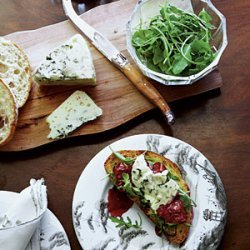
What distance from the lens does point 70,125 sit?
1.86 metres

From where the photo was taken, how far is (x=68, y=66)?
1.89 meters

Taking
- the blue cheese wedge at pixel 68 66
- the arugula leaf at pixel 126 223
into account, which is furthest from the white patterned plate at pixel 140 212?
the blue cheese wedge at pixel 68 66

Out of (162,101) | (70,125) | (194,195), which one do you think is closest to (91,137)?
(70,125)

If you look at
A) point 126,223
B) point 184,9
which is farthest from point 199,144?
point 184,9

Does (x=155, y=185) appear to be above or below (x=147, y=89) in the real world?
below

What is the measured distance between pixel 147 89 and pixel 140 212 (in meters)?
0.36

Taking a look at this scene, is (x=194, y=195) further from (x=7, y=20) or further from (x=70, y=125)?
(x=7, y=20)

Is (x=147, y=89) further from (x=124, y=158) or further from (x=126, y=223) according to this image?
(x=126, y=223)

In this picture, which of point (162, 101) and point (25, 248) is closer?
point (25, 248)

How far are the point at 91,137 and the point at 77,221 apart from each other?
26 cm

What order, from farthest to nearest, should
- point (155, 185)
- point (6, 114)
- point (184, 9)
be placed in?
point (184, 9) < point (6, 114) < point (155, 185)

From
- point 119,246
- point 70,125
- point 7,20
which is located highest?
point 7,20

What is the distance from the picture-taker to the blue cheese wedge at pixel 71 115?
1860 mm

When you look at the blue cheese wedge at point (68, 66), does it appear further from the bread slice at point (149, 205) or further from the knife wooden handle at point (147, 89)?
the bread slice at point (149, 205)
